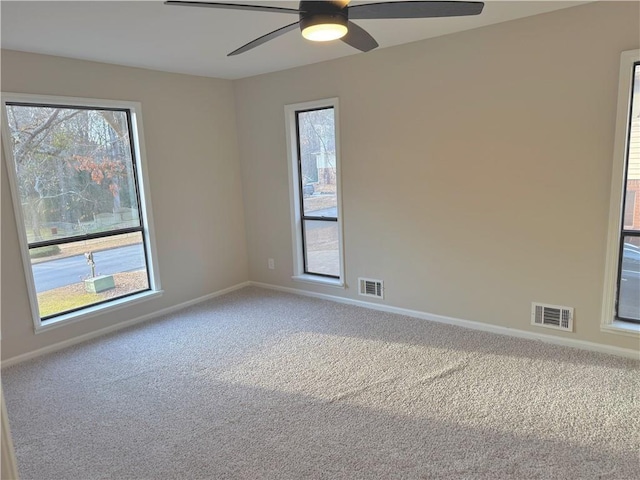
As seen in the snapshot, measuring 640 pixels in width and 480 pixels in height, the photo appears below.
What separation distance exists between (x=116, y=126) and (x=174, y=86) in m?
0.73

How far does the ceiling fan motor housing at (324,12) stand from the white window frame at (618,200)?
6.94 feet

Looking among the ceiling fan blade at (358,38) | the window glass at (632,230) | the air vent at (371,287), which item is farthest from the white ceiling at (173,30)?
the air vent at (371,287)

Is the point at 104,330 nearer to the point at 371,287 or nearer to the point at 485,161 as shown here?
the point at 371,287

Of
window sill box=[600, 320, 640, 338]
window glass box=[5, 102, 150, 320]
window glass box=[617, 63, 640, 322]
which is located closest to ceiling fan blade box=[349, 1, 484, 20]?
window glass box=[617, 63, 640, 322]

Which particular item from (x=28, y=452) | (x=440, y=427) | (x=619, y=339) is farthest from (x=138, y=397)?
(x=619, y=339)

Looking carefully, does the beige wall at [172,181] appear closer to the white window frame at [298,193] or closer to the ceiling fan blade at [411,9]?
the white window frame at [298,193]

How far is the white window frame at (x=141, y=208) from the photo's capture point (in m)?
3.31

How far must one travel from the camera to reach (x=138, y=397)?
2875 mm

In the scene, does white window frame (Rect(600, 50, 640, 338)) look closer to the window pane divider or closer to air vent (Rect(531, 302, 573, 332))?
air vent (Rect(531, 302, 573, 332))

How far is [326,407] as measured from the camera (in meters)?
2.67

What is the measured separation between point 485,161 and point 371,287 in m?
1.62

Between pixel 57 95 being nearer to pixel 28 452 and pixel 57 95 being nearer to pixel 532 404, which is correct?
pixel 28 452

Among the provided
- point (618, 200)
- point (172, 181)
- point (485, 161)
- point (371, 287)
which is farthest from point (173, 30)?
point (618, 200)

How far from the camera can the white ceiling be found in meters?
2.59
